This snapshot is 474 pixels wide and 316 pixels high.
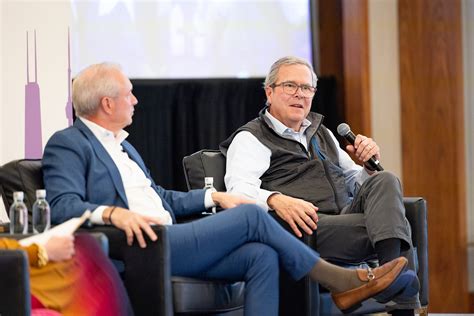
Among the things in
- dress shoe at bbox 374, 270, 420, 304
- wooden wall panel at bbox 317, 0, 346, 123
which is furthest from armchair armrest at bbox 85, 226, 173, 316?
wooden wall panel at bbox 317, 0, 346, 123

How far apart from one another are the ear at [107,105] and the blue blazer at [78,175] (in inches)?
3.7

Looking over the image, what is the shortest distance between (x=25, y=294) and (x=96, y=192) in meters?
0.74

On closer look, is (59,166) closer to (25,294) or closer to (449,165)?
(25,294)

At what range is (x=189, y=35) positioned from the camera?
6414mm

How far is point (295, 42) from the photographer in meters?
6.58

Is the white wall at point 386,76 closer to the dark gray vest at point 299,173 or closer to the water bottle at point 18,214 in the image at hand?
the dark gray vest at point 299,173

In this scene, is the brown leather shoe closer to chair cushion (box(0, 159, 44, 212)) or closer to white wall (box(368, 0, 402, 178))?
chair cushion (box(0, 159, 44, 212))

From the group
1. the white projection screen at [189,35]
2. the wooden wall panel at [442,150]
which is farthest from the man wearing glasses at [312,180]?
the white projection screen at [189,35]

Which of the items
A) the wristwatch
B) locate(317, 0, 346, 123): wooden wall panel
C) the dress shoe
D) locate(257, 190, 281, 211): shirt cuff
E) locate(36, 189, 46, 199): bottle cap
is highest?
locate(317, 0, 346, 123): wooden wall panel

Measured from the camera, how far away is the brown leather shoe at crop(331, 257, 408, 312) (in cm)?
332

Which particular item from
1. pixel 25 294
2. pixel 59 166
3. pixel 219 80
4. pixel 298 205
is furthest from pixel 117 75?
pixel 219 80

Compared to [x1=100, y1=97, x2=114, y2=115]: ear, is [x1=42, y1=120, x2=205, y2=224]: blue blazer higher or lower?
lower

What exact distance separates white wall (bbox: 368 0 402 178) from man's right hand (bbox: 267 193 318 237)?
253 centimetres

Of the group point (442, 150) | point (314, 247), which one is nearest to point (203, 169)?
point (314, 247)
